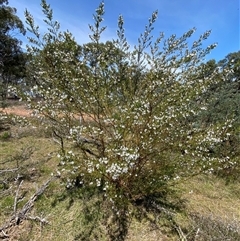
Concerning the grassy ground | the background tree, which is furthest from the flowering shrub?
the background tree

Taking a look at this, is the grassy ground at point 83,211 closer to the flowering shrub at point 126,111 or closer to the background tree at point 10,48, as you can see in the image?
the flowering shrub at point 126,111

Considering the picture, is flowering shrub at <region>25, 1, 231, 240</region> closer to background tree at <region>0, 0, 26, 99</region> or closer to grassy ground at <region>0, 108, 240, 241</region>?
grassy ground at <region>0, 108, 240, 241</region>

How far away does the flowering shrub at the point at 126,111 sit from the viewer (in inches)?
100

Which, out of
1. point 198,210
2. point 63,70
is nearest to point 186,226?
point 198,210

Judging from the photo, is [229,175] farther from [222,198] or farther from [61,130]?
[61,130]

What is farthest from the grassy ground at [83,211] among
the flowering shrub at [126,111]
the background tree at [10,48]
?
the background tree at [10,48]

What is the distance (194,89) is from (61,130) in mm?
1892

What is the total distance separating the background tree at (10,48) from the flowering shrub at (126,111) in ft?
30.5

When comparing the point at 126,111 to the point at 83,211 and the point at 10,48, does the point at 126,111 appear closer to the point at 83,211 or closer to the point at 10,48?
the point at 83,211

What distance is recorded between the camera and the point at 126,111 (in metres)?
2.59

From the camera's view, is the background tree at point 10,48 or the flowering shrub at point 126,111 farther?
the background tree at point 10,48

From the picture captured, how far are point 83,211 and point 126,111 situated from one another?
1.49 m

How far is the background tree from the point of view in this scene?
11.6 metres

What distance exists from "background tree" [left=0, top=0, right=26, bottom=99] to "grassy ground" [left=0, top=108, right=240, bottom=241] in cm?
866
